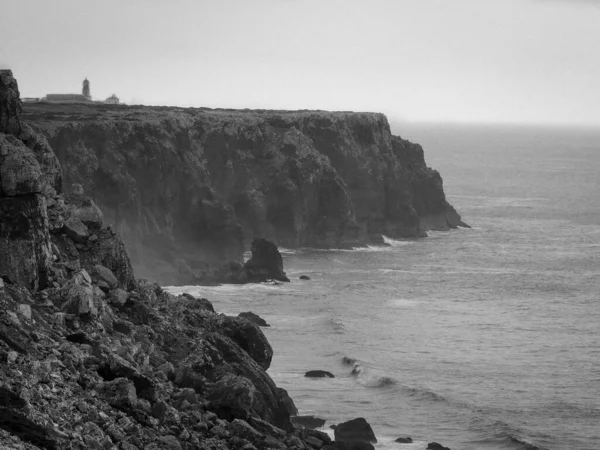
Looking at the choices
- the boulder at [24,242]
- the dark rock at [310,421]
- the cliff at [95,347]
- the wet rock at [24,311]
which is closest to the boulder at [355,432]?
the dark rock at [310,421]

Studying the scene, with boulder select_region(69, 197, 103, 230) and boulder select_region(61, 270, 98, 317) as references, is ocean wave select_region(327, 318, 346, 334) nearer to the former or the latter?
boulder select_region(69, 197, 103, 230)

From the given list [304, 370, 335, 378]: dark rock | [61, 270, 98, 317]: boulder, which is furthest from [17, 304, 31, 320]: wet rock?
[304, 370, 335, 378]: dark rock

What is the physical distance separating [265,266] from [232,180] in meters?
21.4

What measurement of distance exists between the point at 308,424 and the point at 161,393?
19009 millimetres

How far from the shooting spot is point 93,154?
85.2 metres

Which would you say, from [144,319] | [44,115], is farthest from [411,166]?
[144,319]

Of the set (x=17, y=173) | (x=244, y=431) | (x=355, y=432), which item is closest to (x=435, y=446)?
(x=355, y=432)

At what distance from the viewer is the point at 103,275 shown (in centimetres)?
2856

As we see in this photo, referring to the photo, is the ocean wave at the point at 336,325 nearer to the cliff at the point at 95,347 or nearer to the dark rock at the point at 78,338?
the cliff at the point at 95,347

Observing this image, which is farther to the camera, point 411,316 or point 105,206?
point 105,206

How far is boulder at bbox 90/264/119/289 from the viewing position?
93.4 feet

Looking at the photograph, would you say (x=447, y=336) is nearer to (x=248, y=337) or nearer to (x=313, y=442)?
(x=313, y=442)

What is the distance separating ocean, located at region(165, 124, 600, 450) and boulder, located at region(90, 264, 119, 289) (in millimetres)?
17384

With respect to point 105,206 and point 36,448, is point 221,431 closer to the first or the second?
point 36,448
